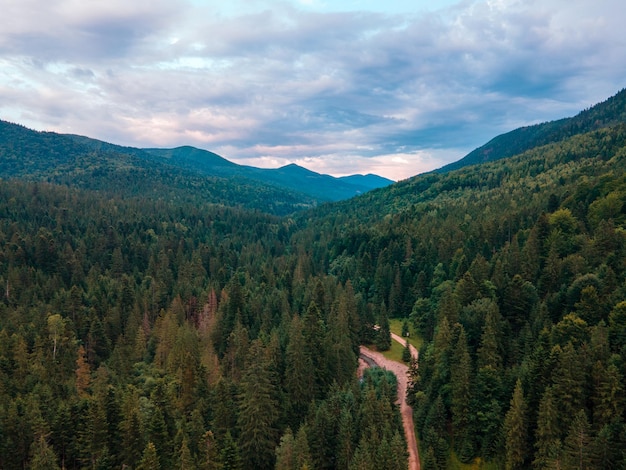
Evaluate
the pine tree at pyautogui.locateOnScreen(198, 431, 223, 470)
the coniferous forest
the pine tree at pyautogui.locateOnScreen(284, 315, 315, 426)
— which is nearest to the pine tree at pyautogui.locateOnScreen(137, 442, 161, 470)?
the coniferous forest

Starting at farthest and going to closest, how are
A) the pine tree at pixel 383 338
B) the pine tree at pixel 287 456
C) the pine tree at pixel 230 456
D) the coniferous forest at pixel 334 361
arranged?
the pine tree at pixel 383 338 < the pine tree at pixel 230 456 < the coniferous forest at pixel 334 361 < the pine tree at pixel 287 456

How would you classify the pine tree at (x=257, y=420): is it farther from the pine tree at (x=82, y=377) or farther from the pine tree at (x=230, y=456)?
the pine tree at (x=82, y=377)

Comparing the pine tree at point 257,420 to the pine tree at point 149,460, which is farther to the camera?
the pine tree at point 257,420

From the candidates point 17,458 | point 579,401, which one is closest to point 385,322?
point 579,401

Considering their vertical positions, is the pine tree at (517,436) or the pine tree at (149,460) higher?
the pine tree at (517,436)

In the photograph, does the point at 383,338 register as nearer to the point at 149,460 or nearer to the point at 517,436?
the point at 517,436

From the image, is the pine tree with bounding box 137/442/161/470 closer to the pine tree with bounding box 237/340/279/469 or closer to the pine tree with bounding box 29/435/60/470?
the pine tree with bounding box 29/435/60/470

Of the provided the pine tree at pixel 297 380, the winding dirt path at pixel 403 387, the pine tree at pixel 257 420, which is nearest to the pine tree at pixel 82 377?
the pine tree at pixel 257 420
